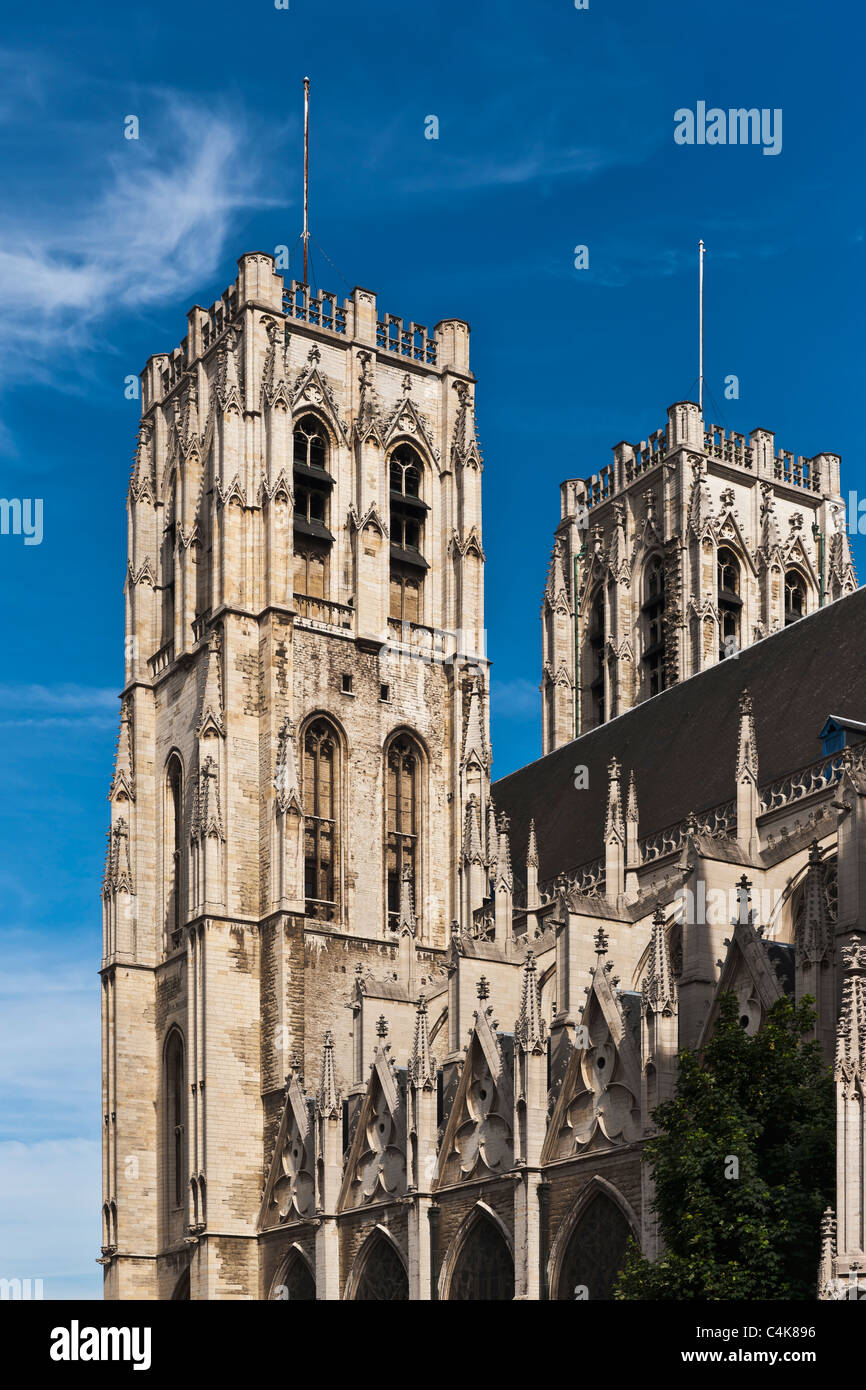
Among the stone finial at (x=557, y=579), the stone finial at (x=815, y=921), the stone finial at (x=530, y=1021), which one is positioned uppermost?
the stone finial at (x=557, y=579)

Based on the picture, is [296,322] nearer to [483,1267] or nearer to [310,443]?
[310,443]

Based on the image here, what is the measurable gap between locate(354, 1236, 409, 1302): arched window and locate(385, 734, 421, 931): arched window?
11227 millimetres

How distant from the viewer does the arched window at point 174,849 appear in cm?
5016

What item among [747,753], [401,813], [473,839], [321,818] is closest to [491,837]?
[473,839]

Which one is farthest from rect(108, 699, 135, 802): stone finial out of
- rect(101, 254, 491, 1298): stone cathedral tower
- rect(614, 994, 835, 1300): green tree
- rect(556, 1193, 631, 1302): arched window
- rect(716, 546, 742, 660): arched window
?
rect(614, 994, 835, 1300): green tree

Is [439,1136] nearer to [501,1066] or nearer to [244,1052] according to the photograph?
[501,1066]

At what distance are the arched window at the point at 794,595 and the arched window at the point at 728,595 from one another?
1681mm

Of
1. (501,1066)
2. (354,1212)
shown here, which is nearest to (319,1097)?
(354,1212)

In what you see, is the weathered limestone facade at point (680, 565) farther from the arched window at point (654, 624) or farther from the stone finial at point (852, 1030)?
the stone finial at point (852, 1030)

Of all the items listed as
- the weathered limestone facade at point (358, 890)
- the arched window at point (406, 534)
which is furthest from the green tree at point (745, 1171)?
the arched window at point (406, 534)

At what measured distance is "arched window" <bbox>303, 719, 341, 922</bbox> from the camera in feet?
160

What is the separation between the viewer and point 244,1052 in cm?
4650

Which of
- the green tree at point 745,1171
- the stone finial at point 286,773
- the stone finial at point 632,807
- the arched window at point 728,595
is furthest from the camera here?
the arched window at point 728,595
